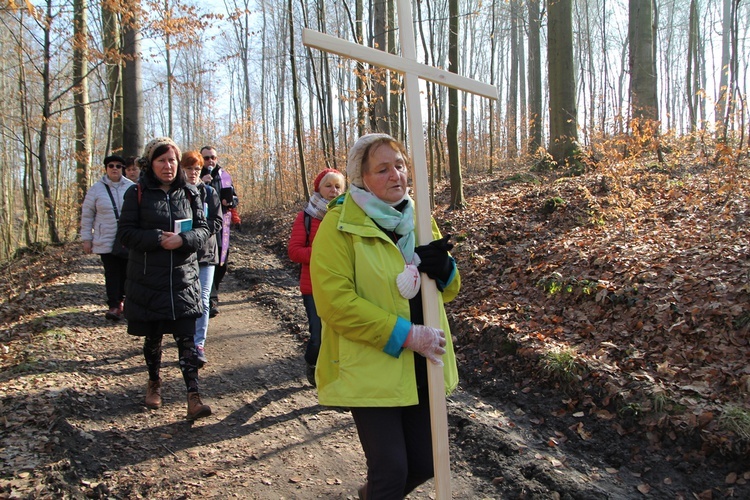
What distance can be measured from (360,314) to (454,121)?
8.53 metres

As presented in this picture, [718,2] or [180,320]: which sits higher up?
[718,2]

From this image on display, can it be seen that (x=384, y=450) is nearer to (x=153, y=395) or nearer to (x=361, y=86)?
(x=153, y=395)

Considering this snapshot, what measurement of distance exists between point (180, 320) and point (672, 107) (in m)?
43.5

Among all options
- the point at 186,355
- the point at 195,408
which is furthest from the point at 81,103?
the point at 195,408

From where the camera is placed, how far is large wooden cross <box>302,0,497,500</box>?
2148mm

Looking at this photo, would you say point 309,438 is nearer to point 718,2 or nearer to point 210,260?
point 210,260

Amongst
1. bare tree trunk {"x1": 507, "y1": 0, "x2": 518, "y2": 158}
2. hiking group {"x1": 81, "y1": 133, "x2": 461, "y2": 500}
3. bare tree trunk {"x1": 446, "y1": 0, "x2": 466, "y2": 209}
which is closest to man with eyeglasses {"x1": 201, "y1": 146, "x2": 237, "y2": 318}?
hiking group {"x1": 81, "y1": 133, "x2": 461, "y2": 500}

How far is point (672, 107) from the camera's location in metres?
37.7

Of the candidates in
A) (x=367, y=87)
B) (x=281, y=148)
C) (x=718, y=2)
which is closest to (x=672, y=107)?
(x=718, y=2)

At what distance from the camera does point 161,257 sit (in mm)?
3947

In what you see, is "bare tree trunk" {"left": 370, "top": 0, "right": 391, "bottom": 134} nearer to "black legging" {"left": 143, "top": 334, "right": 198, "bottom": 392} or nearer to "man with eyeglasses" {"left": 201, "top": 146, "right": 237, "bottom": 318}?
"man with eyeglasses" {"left": 201, "top": 146, "right": 237, "bottom": 318}

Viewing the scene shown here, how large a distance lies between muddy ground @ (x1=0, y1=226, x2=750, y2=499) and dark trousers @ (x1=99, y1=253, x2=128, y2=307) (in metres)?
0.94

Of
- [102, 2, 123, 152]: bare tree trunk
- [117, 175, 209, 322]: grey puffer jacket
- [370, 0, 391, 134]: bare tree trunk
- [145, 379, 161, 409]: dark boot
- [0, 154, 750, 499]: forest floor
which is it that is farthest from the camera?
[370, 0, 391, 134]: bare tree trunk

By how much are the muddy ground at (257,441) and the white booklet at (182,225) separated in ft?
5.28
